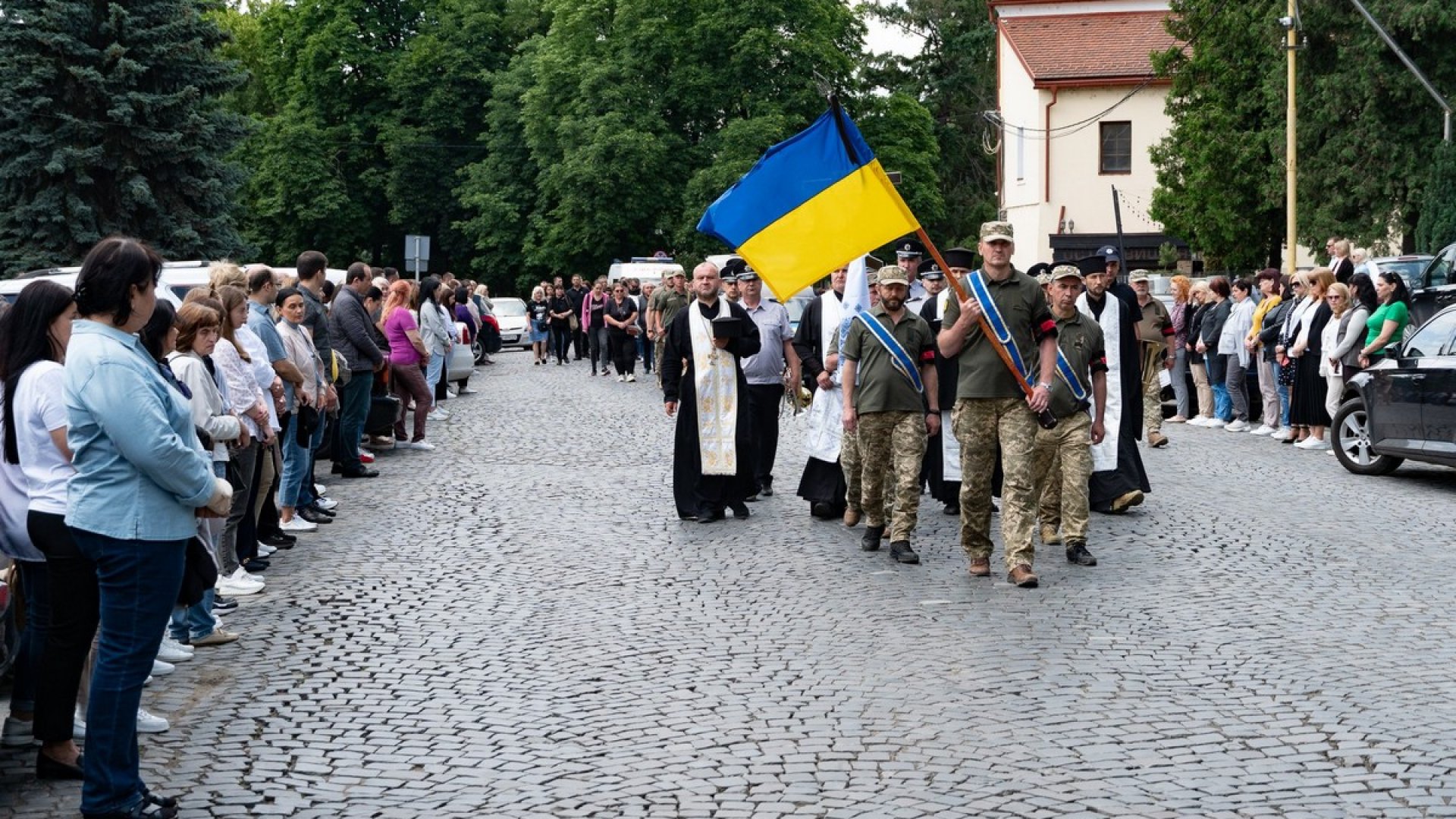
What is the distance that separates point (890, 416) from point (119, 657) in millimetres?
6247

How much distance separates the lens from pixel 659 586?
10.1m

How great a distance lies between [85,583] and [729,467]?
295 inches

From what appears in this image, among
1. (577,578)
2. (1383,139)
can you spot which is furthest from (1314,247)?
(577,578)

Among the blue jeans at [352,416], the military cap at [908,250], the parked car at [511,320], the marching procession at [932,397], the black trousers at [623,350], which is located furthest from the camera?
the parked car at [511,320]

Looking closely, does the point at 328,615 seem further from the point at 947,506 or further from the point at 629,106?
the point at 629,106

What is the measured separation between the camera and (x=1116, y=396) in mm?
13305

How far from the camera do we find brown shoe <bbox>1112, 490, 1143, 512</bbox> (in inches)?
513

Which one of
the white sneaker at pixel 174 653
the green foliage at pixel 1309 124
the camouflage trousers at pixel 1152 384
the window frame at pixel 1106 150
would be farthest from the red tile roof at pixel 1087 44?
the white sneaker at pixel 174 653

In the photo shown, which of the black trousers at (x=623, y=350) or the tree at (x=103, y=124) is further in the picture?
the tree at (x=103, y=124)

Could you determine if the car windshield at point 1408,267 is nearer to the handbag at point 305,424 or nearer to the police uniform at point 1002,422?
the police uniform at point 1002,422

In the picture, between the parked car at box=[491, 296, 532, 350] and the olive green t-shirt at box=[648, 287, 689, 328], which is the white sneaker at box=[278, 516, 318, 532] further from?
the parked car at box=[491, 296, 532, 350]

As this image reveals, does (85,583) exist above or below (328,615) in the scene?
above

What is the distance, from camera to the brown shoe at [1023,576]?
9.80 metres

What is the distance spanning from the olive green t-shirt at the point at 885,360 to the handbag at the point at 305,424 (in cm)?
388
